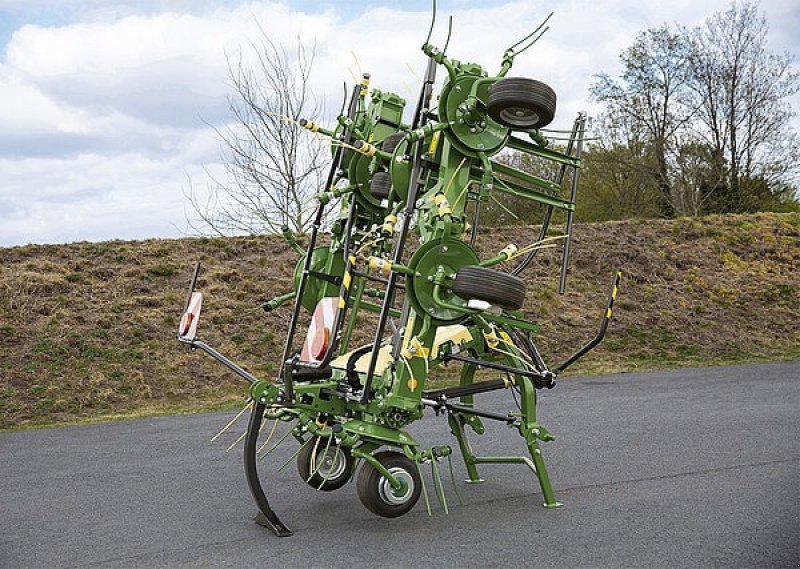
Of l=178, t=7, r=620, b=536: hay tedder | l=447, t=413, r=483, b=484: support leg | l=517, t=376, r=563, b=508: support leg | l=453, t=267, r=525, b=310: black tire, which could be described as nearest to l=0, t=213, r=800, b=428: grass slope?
l=447, t=413, r=483, b=484: support leg

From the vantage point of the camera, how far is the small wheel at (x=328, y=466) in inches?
245

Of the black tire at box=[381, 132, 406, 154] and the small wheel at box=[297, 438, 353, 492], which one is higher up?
the black tire at box=[381, 132, 406, 154]

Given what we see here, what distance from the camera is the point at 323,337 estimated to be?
5160 millimetres

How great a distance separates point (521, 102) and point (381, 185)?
135 centimetres

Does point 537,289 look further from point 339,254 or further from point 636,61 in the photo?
point 636,61

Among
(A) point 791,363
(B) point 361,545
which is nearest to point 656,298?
(A) point 791,363

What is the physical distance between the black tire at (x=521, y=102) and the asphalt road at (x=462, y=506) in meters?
2.49

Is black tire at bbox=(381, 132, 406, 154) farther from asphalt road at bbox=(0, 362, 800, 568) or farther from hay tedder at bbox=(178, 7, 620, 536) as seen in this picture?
asphalt road at bbox=(0, 362, 800, 568)

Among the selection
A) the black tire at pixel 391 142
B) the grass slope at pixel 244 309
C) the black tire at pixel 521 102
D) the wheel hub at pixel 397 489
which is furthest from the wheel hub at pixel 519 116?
the grass slope at pixel 244 309

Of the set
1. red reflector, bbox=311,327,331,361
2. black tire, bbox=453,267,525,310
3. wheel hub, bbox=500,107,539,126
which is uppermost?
wheel hub, bbox=500,107,539,126

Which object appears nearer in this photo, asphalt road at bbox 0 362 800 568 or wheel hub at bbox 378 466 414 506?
asphalt road at bbox 0 362 800 568

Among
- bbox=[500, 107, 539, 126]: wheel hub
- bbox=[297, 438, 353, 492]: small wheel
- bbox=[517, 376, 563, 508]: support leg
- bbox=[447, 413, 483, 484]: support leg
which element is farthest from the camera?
bbox=[447, 413, 483, 484]: support leg

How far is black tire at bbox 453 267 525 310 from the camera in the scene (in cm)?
502

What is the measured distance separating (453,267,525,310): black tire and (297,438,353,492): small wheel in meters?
1.72
